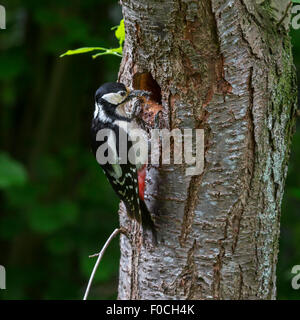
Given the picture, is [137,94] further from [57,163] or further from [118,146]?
[57,163]

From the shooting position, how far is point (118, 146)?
2.82 m

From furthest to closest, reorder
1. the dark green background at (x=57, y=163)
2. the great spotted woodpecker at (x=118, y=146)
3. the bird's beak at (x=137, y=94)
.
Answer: the dark green background at (x=57, y=163) → the bird's beak at (x=137, y=94) → the great spotted woodpecker at (x=118, y=146)

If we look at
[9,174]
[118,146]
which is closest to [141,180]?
[118,146]

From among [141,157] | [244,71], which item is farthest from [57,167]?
[244,71]

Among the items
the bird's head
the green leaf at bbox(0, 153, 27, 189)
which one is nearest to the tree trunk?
the bird's head

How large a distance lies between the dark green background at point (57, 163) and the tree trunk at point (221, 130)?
1336 mm

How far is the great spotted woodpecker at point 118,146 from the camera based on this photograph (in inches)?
96.8

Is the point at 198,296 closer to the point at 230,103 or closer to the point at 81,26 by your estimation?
the point at 230,103

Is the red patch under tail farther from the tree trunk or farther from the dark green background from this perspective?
the dark green background

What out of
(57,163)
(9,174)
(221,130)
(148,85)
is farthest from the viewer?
(57,163)

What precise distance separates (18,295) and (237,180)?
2987 millimetres

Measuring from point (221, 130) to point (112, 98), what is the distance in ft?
2.81

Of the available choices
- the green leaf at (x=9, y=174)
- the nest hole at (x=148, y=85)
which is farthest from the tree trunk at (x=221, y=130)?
the green leaf at (x=9, y=174)

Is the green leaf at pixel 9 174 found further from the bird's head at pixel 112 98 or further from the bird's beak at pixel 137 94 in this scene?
the bird's beak at pixel 137 94
